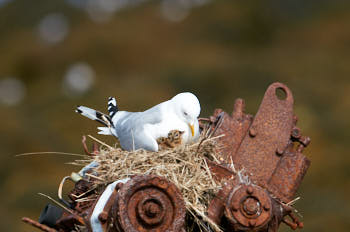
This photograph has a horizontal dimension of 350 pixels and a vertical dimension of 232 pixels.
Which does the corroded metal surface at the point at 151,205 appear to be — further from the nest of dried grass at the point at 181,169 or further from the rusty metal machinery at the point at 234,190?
the nest of dried grass at the point at 181,169

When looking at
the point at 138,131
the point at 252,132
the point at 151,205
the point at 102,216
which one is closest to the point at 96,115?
the point at 138,131

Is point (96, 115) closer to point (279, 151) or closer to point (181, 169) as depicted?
point (181, 169)

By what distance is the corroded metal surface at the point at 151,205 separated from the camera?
336 centimetres

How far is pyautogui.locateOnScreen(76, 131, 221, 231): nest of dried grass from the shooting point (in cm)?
370

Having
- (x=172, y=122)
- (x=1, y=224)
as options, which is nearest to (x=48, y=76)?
(x=1, y=224)

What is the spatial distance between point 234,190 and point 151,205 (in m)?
0.49

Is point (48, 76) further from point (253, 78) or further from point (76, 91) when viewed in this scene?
point (253, 78)

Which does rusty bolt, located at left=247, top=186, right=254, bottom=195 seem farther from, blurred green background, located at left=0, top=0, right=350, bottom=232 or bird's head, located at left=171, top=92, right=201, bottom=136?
blurred green background, located at left=0, top=0, right=350, bottom=232

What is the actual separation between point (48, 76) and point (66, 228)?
29.8 m

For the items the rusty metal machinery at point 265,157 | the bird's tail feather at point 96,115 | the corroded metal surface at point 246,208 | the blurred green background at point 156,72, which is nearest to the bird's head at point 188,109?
the rusty metal machinery at point 265,157

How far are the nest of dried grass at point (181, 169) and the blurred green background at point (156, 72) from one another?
735cm

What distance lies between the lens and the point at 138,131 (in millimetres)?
4434

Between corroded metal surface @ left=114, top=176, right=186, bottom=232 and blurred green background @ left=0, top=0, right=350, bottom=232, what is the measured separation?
26.0 ft

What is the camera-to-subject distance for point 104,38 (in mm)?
32219
